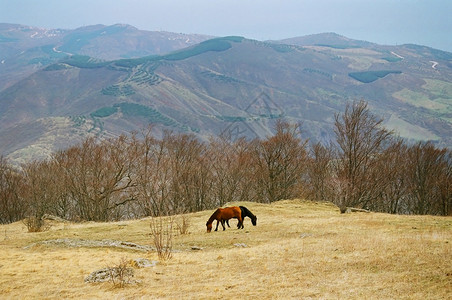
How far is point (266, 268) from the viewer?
14102mm

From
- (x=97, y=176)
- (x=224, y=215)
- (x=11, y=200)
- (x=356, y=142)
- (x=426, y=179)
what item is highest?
(x=356, y=142)

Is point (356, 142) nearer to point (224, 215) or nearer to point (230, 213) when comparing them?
point (230, 213)

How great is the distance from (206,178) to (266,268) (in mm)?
55224

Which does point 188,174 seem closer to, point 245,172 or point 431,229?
point 245,172

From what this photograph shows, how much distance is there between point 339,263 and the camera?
546 inches

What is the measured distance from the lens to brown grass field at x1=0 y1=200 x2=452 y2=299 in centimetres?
1115

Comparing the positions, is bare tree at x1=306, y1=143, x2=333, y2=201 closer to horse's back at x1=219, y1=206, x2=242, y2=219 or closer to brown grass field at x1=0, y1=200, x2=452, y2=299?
horse's back at x1=219, y1=206, x2=242, y2=219

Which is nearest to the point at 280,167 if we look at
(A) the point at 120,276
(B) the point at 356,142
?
(B) the point at 356,142

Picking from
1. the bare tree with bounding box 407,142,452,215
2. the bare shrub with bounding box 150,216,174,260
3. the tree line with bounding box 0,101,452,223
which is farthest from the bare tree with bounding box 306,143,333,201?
the bare shrub with bounding box 150,216,174,260

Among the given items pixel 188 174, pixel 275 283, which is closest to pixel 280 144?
pixel 188 174

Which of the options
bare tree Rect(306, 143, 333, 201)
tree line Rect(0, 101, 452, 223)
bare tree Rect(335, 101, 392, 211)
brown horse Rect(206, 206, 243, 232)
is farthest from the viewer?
bare tree Rect(306, 143, 333, 201)

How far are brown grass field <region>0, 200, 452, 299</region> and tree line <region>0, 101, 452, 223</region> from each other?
34.1 m

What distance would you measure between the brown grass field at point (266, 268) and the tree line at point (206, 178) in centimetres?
3407

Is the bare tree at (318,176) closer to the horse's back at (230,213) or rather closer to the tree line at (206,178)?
the tree line at (206,178)
